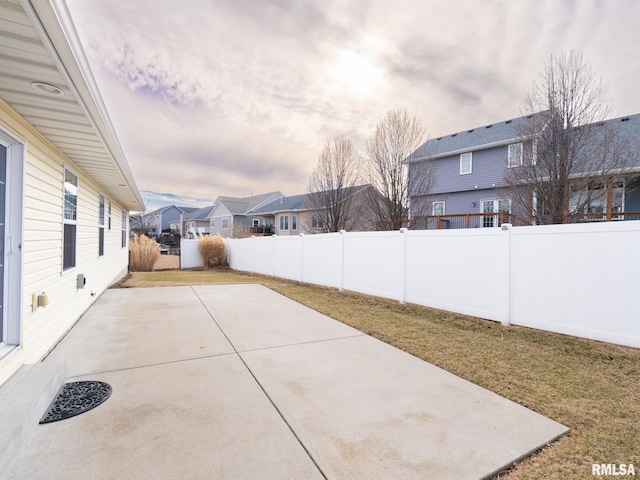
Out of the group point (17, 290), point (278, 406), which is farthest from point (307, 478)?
point (17, 290)

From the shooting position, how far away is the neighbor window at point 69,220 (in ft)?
15.8

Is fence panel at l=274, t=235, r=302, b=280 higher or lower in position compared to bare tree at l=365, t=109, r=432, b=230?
lower

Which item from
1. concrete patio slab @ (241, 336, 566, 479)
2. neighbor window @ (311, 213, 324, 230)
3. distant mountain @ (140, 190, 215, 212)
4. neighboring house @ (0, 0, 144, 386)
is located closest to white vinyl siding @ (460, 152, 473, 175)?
neighbor window @ (311, 213, 324, 230)

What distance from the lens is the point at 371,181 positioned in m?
13.4

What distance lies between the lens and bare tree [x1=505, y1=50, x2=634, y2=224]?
8.77m

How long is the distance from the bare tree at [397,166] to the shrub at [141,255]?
1194 cm

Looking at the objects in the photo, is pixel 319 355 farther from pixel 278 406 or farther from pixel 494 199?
pixel 494 199

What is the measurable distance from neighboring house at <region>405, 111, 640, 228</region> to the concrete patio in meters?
10.3

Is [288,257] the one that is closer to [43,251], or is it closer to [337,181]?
[337,181]

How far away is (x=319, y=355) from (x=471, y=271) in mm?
3280

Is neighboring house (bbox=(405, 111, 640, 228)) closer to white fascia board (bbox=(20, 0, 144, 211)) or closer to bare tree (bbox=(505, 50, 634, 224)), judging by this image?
bare tree (bbox=(505, 50, 634, 224))

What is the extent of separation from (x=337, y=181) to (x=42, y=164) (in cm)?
1347

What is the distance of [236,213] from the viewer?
32.9 metres

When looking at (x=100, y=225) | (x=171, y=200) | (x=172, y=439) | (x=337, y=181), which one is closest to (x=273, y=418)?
(x=172, y=439)
